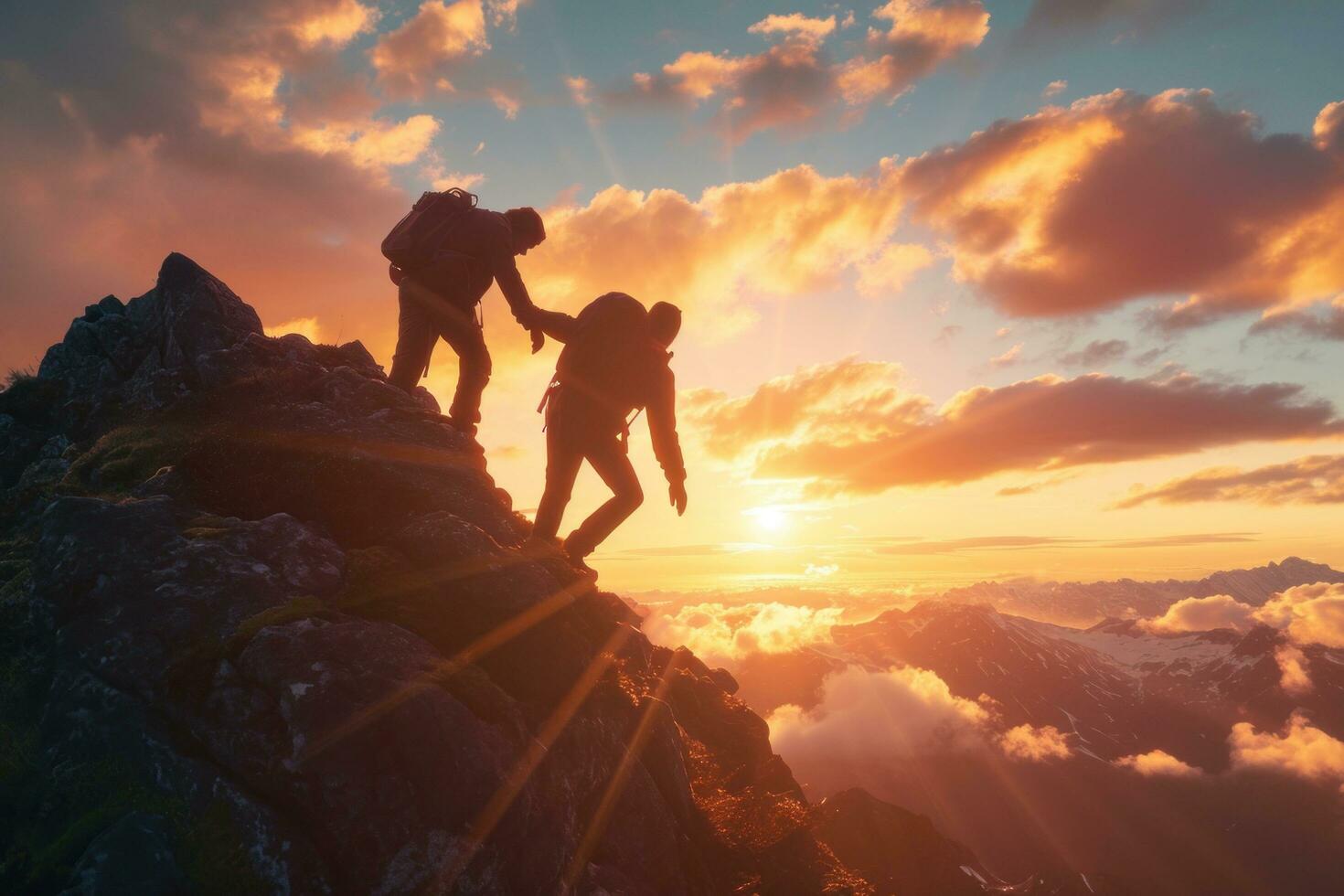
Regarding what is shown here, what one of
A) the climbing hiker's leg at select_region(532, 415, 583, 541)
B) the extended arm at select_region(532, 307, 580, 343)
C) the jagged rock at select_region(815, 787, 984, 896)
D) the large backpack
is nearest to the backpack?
the extended arm at select_region(532, 307, 580, 343)

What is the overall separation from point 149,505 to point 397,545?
309cm

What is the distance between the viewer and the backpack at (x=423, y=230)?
1192cm

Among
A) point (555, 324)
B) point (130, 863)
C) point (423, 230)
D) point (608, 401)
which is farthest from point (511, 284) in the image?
point (130, 863)

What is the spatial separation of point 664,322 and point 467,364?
4.66m

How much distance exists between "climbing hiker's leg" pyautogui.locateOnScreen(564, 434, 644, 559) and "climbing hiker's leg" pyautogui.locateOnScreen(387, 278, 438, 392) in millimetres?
4571

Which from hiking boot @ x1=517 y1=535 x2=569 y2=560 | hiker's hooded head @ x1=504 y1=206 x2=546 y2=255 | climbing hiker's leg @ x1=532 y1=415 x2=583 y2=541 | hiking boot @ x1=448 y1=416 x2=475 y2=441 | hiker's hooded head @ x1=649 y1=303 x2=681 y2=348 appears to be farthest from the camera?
hiking boot @ x1=448 y1=416 x2=475 y2=441

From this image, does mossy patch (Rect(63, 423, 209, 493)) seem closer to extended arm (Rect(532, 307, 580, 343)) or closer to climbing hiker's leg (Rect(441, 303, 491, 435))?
climbing hiker's leg (Rect(441, 303, 491, 435))

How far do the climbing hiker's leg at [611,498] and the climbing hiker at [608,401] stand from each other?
2 cm

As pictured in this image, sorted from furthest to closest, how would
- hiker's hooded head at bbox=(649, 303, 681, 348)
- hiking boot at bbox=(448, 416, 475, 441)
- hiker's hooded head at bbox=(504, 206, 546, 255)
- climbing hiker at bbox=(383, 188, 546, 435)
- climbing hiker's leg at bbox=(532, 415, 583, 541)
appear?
hiking boot at bbox=(448, 416, 475, 441)
hiker's hooded head at bbox=(504, 206, 546, 255)
climbing hiker at bbox=(383, 188, 546, 435)
climbing hiker's leg at bbox=(532, 415, 583, 541)
hiker's hooded head at bbox=(649, 303, 681, 348)

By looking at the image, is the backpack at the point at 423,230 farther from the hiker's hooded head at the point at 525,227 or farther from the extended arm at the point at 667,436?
the extended arm at the point at 667,436

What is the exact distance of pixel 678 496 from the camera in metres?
11.5

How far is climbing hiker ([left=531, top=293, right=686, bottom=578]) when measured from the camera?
35.4ft

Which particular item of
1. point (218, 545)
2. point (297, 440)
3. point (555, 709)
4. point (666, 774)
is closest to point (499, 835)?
point (555, 709)

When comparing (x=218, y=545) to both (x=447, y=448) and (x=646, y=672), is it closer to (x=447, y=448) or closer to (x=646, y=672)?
(x=447, y=448)
